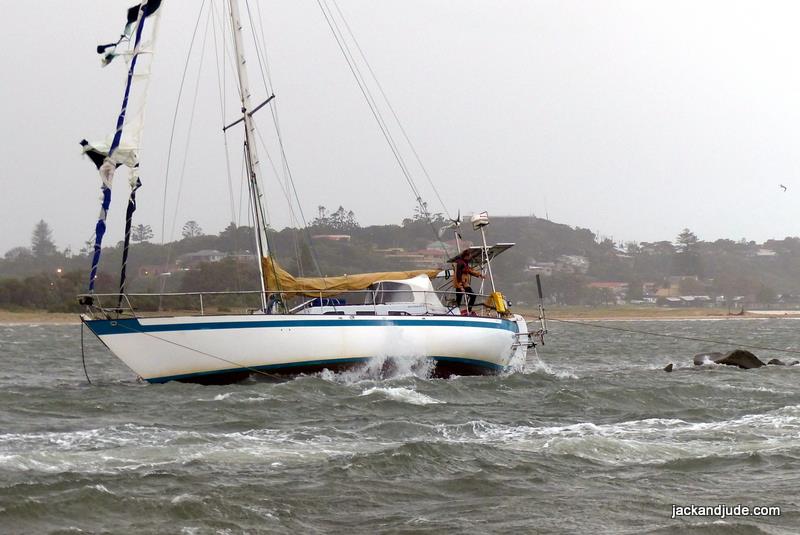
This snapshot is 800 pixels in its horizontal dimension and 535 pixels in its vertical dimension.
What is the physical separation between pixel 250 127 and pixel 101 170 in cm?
438

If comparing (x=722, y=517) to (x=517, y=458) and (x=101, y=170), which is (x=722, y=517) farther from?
(x=101, y=170)

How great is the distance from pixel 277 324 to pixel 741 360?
17.2 metres

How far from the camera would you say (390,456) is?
13586 mm

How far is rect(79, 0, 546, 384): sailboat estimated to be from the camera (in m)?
22.4

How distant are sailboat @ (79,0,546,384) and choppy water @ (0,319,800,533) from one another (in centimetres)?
65

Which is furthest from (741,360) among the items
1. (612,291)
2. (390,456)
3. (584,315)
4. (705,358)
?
(612,291)

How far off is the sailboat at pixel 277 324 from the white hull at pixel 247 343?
0.07 feet

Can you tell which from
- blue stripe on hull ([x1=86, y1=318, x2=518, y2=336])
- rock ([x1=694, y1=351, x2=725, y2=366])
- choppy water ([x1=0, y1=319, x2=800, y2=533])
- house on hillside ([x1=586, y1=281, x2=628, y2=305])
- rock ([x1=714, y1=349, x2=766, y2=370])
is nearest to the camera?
choppy water ([x1=0, y1=319, x2=800, y2=533])

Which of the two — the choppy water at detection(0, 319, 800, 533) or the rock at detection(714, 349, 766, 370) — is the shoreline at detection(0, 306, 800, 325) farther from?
the choppy water at detection(0, 319, 800, 533)

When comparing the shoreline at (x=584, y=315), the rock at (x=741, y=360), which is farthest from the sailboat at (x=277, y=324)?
the shoreline at (x=584, y=315)

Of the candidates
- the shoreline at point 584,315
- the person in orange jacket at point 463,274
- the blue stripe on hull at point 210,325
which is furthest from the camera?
the shoreline at point 584,315

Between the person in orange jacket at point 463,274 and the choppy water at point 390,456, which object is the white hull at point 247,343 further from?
the person in orange jacket at point 463,274

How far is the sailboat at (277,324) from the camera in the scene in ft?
73.6

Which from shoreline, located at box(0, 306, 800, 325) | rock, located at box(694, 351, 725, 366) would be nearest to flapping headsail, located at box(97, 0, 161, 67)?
rock, located at box(694, 351, 725, 366)
